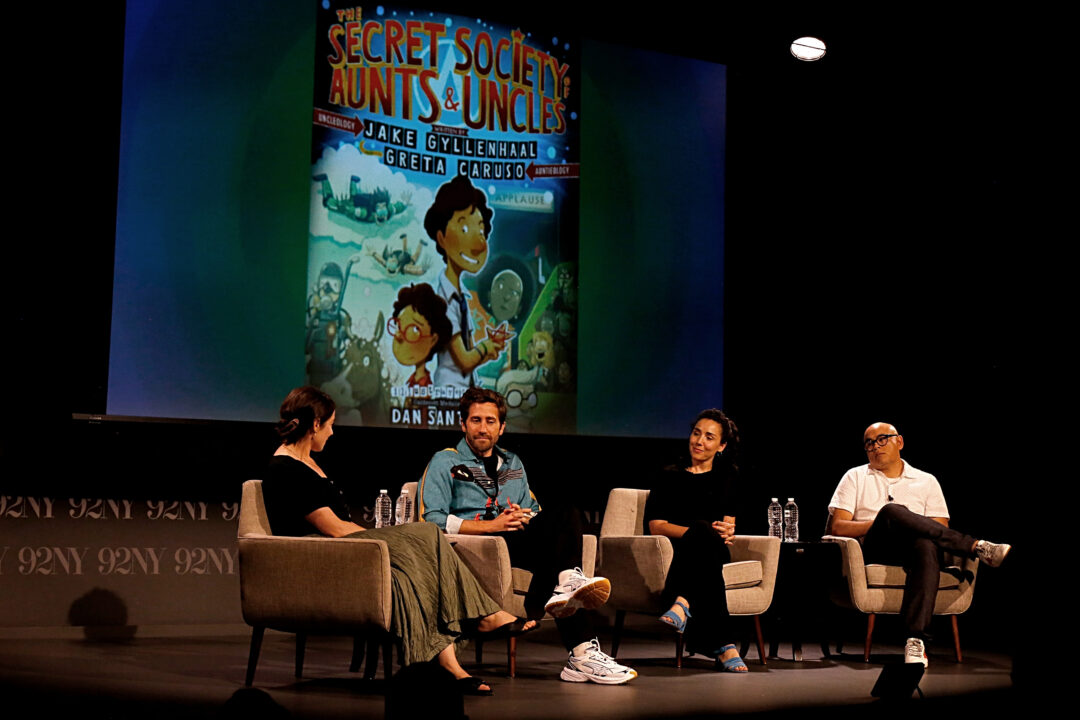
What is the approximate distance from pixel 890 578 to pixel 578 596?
1872 millimetres

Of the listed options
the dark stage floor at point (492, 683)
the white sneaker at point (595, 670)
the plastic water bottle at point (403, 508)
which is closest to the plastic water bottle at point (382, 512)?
the plastic water bottle at point (403, 508)

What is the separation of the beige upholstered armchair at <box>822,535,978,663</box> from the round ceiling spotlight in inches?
112

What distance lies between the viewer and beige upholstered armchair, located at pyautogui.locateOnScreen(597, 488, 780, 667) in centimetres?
473

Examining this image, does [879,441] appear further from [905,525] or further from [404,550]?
[404,550]

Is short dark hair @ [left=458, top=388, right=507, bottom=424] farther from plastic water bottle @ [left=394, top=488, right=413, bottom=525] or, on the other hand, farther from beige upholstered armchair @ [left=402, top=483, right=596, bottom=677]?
plastic water bottle @ [left=394, top=488, right=413, bottom=525]

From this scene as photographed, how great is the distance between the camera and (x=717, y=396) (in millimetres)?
6980

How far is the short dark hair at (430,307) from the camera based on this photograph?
619 centimetres

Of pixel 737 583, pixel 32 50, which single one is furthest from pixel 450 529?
pixel 32 50

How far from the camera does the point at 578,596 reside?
156 inches

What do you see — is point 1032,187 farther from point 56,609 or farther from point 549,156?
point 56,609

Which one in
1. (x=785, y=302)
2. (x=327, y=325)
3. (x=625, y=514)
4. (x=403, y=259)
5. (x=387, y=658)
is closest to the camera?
(x=387, y=658)

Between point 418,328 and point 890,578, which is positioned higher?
point 418,328

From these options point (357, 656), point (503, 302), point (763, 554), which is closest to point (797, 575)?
point (763, 554)

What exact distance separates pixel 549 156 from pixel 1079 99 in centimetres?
281
